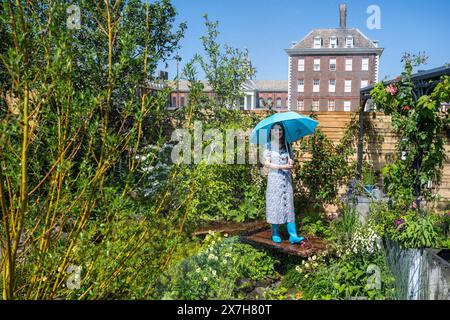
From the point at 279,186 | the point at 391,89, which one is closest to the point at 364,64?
the point at 391,89

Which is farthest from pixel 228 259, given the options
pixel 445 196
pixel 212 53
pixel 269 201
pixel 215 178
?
pixel 445 196

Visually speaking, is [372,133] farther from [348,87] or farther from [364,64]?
[364,64]

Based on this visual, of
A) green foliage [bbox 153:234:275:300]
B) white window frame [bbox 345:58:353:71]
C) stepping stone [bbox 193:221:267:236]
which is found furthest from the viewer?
white window frame [bbox 345:58:353:71]

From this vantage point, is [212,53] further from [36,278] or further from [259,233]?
[36,278]

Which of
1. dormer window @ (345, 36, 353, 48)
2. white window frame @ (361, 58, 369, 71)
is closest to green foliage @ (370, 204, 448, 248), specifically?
dormer window @ (345, 36, 353, 48)

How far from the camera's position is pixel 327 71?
31.2 m

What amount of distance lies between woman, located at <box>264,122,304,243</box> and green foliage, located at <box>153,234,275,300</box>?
46cm

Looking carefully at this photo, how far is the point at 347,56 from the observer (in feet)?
97.6

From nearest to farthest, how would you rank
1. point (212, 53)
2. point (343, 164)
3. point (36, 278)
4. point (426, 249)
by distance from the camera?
point (36, 278) < point (426, 249) < point (343, 164) < point (212, 53)

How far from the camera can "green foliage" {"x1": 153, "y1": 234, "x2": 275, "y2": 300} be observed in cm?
347

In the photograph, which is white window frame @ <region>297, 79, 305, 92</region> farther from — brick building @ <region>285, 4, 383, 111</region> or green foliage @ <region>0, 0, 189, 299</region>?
green foliage @ <region>0, 0, 189, 299</region>

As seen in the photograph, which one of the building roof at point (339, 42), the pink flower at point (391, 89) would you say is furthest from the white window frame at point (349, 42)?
the pink flower at point (391, 89)

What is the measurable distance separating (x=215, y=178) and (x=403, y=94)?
3.39 m

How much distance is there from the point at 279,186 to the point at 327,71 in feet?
93.1
